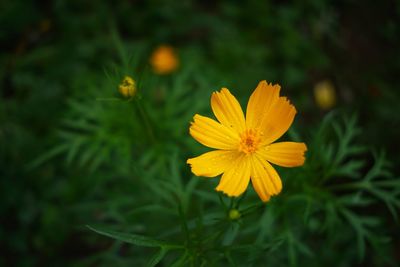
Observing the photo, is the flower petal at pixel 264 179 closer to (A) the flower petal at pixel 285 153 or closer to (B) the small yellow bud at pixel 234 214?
(A) the flower petal at pixel 285 153

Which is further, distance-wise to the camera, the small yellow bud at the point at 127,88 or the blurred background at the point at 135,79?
the blurred background at the point at 135,79

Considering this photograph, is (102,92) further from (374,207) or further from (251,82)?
(374,207)

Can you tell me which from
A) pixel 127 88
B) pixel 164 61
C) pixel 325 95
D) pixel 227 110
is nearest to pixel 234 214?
pixel 227 110

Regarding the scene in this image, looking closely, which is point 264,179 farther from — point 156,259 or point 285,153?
point 156,259

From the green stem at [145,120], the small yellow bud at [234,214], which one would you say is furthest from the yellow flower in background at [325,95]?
the small yellow bud at [234,214]

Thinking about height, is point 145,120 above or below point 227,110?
above

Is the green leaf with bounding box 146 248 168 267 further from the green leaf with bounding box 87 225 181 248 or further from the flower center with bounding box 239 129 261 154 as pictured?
the flower center with bounding box 239 129 261 154

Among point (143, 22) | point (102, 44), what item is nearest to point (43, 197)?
point (102, 44)
